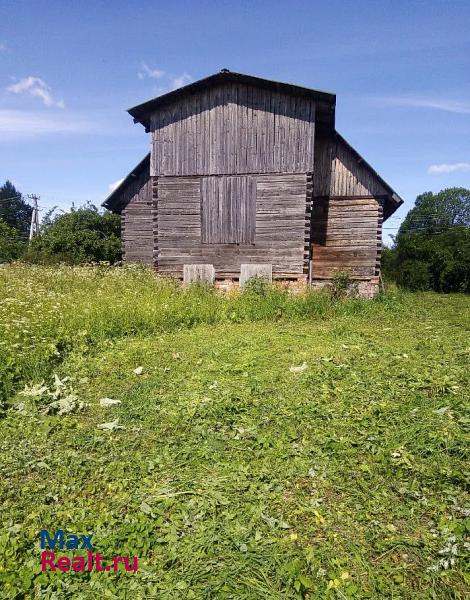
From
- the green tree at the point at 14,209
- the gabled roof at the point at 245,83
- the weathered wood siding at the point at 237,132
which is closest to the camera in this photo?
the gabled roof at the point at 245,83

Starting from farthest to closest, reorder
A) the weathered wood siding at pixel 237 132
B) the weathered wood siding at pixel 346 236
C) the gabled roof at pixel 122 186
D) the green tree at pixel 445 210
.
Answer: the green tree at pixel 445 210 → the gabled roof at pixel 122 186 → the weathered wood siding at pixel 346 236 → the weathered wood siding at pixel 237 132

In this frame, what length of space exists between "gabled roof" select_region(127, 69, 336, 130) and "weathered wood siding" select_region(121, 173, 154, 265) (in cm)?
350

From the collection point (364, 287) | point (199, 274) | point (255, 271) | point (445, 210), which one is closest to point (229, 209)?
point (255, 271)

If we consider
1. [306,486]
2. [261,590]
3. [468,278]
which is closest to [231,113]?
[306,486]

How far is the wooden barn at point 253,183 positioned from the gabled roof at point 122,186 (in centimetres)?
220

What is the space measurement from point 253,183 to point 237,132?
1.79 m

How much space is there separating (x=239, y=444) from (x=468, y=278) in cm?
2159

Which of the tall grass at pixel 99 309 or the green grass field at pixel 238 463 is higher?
the tall grass at pixel 99 309

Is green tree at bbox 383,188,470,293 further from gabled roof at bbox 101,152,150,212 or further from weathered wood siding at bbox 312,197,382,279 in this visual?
gabled roof at bbox 101,152,150,212

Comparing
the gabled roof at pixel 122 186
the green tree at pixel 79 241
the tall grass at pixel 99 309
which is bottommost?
the tall grass at pixel 99 309

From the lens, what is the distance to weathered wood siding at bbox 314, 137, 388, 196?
15.4m

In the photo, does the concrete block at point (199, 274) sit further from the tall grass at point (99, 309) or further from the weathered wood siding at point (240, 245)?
the tall grass at point (99, 309)

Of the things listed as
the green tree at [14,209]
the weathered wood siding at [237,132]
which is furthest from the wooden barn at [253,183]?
the green tree at [14,209]

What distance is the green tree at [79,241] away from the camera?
25.2m
